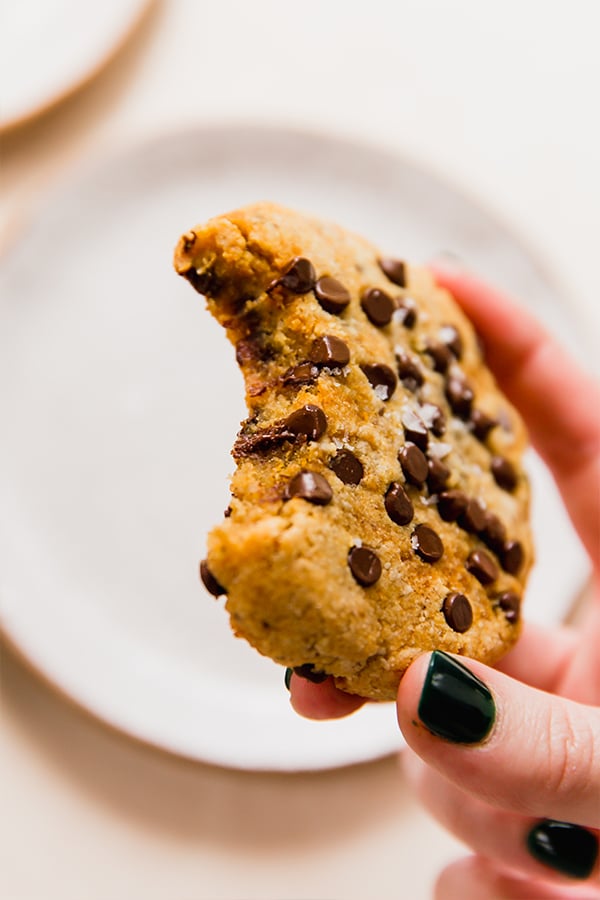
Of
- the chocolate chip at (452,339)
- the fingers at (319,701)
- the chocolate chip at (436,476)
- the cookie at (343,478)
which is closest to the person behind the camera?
the cookie at (343,478)

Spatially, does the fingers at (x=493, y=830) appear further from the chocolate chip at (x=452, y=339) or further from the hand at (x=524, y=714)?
the chocolate chip at (x=452, y=339)

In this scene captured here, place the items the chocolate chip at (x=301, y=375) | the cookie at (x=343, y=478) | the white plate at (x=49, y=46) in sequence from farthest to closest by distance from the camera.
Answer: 1. the white plate at (x=49, y=46)
2. the chocolate chip at (x=301, y=375)
3. the cookie at (x=343, y=478)

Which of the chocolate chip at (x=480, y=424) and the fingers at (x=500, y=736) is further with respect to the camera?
the chocolate chip at (x=480, y=424)

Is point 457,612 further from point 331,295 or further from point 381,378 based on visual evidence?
point 331,295

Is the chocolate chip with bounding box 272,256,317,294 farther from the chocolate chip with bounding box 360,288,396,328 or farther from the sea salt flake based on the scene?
the sea salt flake

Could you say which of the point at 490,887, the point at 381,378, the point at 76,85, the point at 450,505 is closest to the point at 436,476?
the point at 450,505

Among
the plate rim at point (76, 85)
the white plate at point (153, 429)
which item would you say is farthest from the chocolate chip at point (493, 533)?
the plate rim at point (76, 85)

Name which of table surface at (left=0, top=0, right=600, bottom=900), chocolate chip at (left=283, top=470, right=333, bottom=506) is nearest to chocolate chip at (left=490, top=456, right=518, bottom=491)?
chocolate chip at (left=283, top=470, right=333, bottom=506)
